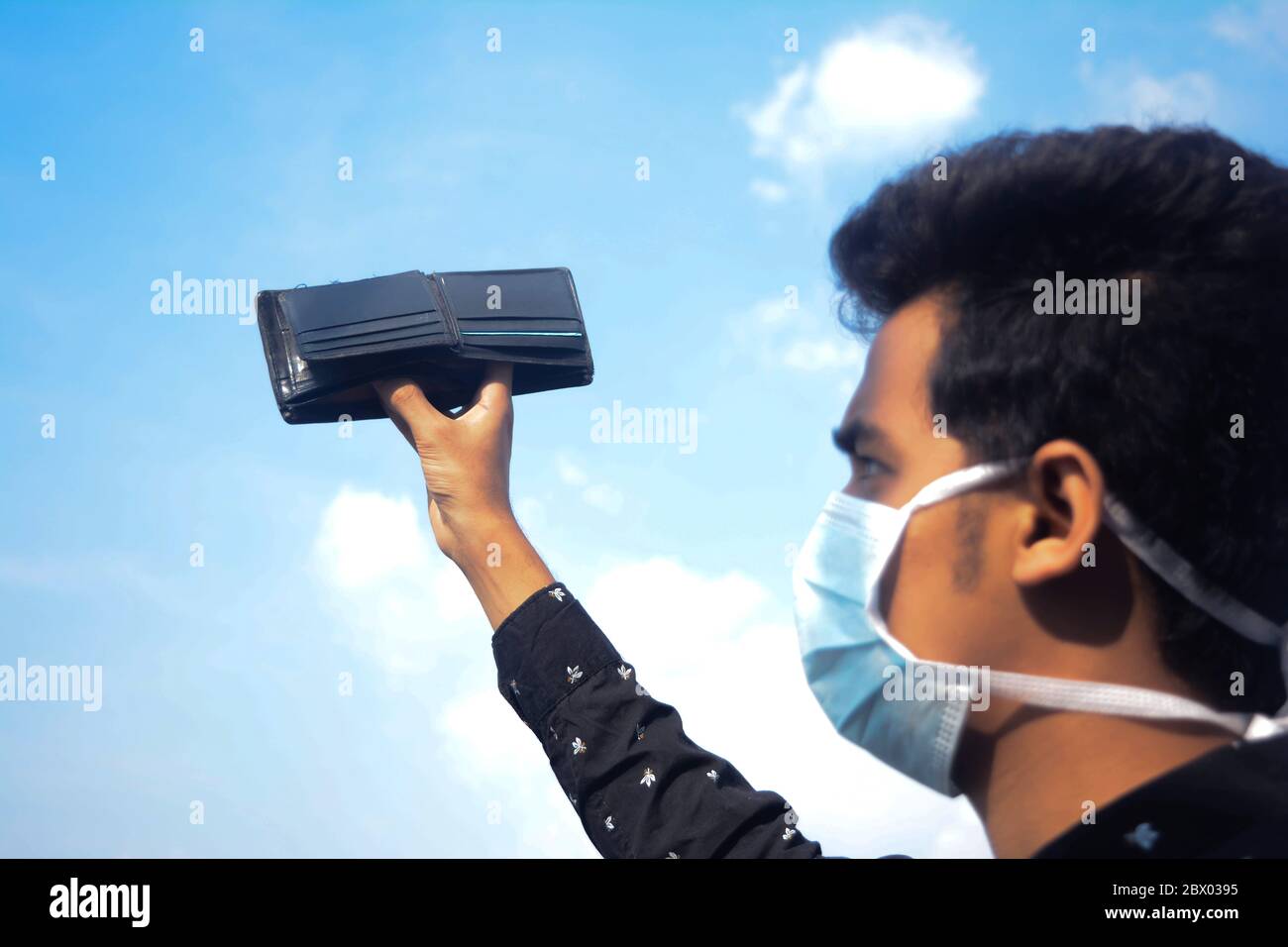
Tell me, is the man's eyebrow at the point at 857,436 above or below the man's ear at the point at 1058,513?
above

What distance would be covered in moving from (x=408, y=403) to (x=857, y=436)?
2.72 ft

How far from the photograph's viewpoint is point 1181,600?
4.63ft

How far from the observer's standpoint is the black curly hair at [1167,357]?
1.39m

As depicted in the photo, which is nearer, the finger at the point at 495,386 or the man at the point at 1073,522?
the man at the point at 1073,522

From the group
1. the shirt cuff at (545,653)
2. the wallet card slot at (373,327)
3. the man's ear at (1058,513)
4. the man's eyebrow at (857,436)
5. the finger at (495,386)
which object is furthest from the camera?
the finger at (495,386)

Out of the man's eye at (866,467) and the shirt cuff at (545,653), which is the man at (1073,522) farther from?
the shirt cuff at (545,653)

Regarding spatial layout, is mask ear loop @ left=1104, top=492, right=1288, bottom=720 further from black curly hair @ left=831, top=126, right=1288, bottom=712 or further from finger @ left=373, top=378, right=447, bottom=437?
finger @ left=373, top=378, right=447, bottom=437

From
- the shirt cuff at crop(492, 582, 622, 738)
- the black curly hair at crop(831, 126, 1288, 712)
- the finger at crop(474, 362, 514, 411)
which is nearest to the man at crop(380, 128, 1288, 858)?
the black curly hair at crop(831, 126, 1288, 712)

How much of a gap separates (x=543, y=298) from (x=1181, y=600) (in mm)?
1243

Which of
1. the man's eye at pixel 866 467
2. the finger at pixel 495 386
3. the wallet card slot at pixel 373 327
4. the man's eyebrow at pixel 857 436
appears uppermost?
the wallet card slot at pixel 373 327

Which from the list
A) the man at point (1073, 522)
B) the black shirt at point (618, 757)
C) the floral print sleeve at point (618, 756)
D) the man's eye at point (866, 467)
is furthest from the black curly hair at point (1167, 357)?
the floral print sleeve at point (618, 756)

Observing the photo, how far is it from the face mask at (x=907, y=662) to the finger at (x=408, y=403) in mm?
713

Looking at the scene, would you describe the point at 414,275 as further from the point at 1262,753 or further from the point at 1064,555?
the point at 1262,753
